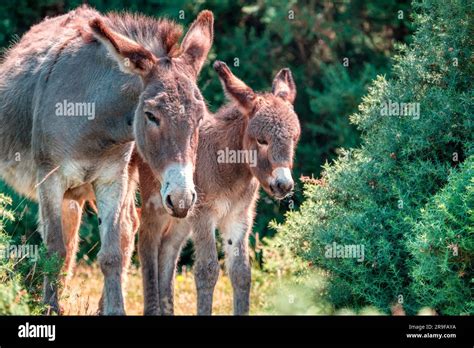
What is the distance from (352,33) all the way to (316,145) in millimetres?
1667

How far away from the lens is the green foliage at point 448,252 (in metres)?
6.79

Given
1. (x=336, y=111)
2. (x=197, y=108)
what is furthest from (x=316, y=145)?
(x=197, y=108)

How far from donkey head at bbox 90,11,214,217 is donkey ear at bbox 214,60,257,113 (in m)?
0.75

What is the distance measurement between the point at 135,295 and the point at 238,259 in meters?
2.62

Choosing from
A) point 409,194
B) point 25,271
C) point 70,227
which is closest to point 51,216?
point 25,271

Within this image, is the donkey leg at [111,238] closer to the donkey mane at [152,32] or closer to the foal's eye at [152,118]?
the foal's eye at [152,118]

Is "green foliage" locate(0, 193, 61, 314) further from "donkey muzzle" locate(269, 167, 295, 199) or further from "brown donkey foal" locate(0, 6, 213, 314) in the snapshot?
"donkey muzzle" locate(269, 167, 295, 199)

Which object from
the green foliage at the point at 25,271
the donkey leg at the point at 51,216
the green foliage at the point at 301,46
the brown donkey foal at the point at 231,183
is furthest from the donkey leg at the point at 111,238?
the green foliage at the point at 301,46

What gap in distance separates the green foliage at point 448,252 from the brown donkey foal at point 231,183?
4.00 ft

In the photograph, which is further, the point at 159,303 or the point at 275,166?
the point at 159,303

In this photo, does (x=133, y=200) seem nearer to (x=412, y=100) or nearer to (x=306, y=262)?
(x=306, y=262)

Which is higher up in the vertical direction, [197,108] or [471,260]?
[197,108]

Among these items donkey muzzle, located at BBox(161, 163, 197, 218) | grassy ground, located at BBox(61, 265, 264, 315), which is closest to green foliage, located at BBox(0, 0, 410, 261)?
grassy ground, located at BBox(61, 265, 264, 315)

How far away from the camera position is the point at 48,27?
8914mm
